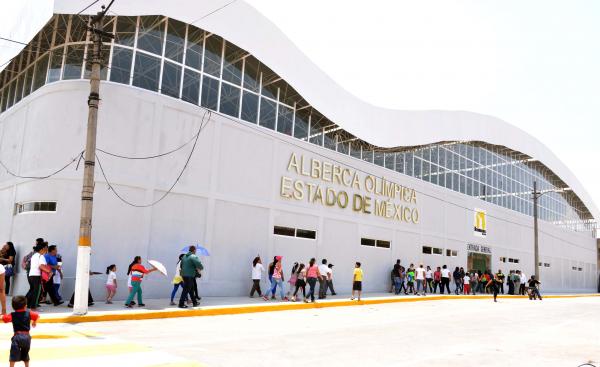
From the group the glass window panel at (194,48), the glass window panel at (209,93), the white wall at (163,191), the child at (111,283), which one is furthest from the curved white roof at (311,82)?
the child at (111,283)

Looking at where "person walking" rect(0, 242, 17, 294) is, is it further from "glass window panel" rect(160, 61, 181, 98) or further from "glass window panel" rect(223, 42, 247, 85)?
"glass window panel" rect(223, 42, 247, 85)

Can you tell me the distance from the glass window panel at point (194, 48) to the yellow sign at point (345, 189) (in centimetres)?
565

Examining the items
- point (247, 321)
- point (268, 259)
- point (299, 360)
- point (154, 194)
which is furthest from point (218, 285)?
point (299, 360)

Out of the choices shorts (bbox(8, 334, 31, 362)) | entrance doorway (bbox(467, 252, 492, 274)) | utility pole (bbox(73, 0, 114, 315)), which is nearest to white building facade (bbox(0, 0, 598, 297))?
utility pole (bbox(73, 0, 114, 315))

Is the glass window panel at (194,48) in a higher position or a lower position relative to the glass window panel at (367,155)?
higher

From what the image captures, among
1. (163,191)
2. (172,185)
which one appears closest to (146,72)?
(172,185)

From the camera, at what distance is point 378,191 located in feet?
87.5

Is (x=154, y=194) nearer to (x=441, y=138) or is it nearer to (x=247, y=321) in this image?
(x=247, y=321)

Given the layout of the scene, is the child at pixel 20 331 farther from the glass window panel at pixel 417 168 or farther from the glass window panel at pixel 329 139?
the glass window panel at pixel 417 168

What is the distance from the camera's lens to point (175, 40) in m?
18.7

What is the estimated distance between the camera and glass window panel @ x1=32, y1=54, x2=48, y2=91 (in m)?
18.3

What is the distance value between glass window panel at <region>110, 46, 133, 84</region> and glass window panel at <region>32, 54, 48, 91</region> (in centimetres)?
302

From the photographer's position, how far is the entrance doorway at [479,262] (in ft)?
112

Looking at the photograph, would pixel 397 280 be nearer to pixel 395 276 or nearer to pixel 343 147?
pixel 395 276
